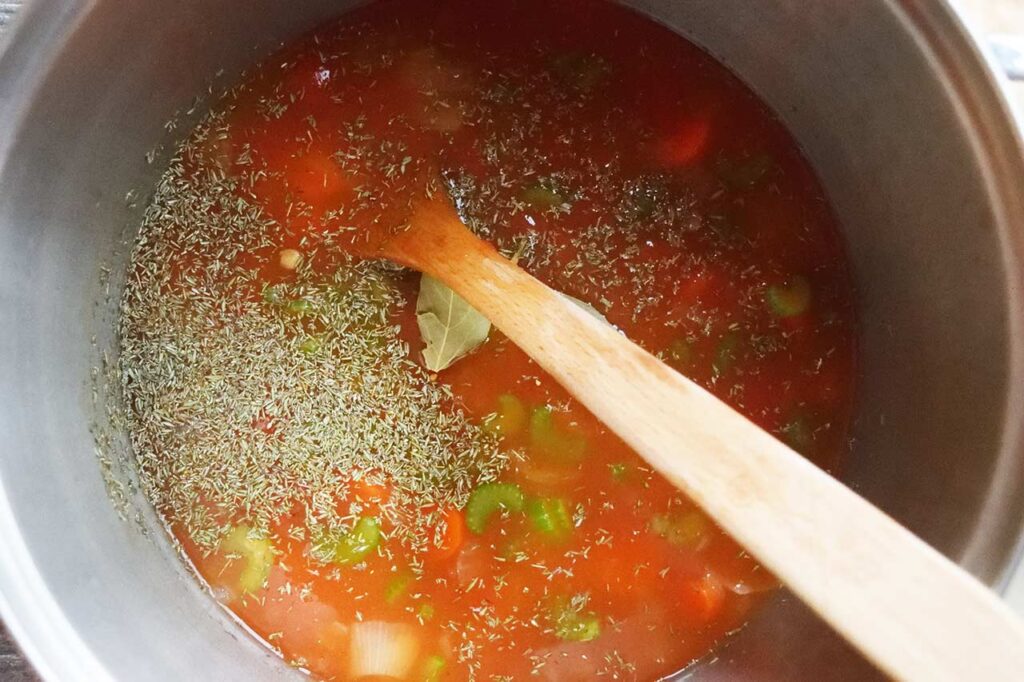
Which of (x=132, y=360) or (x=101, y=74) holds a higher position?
(x=101, y=74)

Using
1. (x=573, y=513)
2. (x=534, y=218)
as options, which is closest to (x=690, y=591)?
(x=573, y=513)

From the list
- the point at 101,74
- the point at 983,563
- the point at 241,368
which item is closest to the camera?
the point at 983,563

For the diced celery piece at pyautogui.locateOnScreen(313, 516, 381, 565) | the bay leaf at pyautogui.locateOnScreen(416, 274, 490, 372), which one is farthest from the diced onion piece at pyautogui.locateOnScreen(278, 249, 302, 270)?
the diced celery piece at pyautogui.locateOnScreen(313, 516, 381, 565)

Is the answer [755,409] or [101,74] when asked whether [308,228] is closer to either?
[101,74]

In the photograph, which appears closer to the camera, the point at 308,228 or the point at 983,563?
the point at 983,563

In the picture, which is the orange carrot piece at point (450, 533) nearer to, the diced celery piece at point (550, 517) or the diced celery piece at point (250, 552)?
the diced celery piece at point (550, 517)

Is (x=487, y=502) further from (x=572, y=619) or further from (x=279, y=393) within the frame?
(x=279, y=393)
